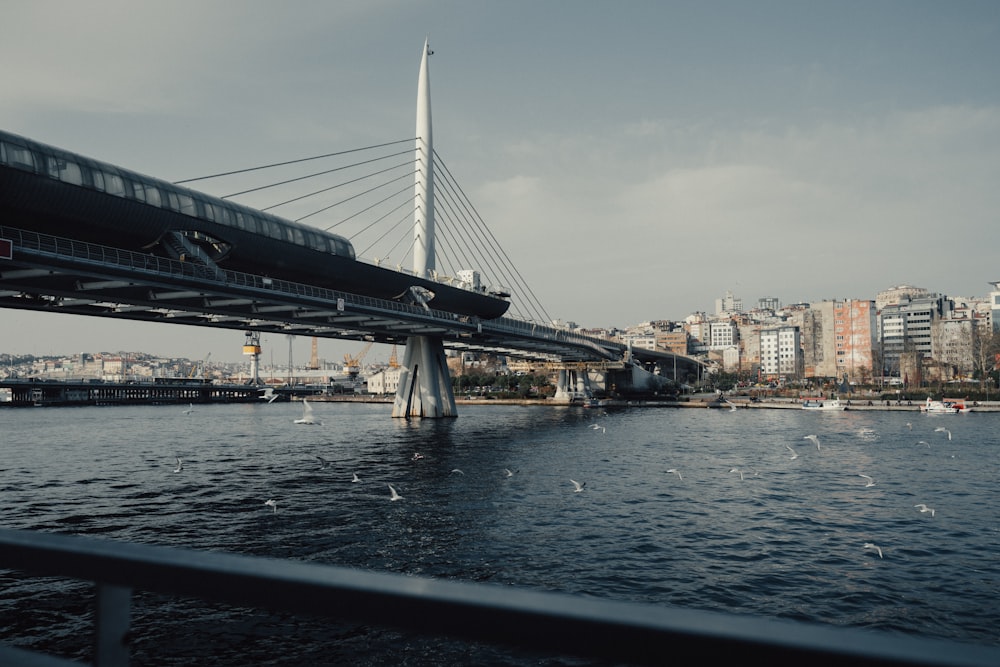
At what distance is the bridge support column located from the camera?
76.5 metres

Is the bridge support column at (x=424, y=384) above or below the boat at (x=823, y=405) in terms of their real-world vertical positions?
above

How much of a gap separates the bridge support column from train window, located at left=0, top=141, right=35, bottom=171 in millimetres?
45854

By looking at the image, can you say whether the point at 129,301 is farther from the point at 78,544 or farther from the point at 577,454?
the point at 78,544

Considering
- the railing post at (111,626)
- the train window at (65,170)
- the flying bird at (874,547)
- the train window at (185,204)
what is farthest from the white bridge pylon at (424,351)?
the railing post at (111,626)

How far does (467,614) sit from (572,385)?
437 ft

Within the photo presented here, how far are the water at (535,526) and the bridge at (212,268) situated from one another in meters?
10.3

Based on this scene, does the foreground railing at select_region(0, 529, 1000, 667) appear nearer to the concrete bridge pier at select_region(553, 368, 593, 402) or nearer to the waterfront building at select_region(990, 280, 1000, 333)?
the concrete bridge pier at select_region(553, 368, 593, 402)

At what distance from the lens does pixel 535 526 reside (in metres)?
23.9

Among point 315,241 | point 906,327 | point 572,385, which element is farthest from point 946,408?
point 906,327

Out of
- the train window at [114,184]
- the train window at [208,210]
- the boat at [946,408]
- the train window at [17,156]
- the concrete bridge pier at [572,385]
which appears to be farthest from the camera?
the concrete bridge pier at [572,385]

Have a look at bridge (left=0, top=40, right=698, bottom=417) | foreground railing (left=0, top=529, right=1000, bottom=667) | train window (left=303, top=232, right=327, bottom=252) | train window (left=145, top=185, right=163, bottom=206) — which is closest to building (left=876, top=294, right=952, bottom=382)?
bridge (left=0, top=40, right=698, bottom=417)

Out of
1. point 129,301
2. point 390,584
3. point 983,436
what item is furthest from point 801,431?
point 390,584

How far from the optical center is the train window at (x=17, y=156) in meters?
31.4

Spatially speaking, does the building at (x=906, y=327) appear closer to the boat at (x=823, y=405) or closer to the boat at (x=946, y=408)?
the boat at (x=823, y=405)
